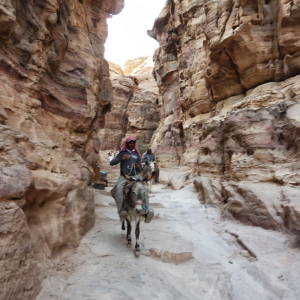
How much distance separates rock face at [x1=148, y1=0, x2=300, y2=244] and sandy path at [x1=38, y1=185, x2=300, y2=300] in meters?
0.98

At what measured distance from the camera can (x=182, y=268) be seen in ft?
15.4

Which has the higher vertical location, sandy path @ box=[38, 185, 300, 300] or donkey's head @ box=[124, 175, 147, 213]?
donkey's head @ box=[124, 175, 147, 213]

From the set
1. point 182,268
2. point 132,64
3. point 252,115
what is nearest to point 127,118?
point 252,115

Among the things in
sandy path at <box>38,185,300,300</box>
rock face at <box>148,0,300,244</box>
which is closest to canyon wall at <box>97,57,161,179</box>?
rock face at <box>148,0,300,244</box>

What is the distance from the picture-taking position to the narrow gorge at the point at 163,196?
3.79 m

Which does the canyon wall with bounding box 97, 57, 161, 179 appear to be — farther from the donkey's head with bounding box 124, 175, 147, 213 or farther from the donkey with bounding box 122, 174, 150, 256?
the donkey's head with bounding box 124, 175, 147, 213

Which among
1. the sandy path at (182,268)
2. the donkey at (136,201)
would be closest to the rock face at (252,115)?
the sandy path at (182,268)

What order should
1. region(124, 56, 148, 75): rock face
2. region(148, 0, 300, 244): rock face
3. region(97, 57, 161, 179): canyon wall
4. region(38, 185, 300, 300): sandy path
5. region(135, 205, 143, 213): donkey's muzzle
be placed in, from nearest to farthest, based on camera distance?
1. region(38, 185, 300, 300): sandy path
2. region(135, 205, 143, 213): donkey's muzzle
3. region(148, 0, 300, 244): rock face
4. region(97, 57, 161, 179): canyon wall
5. region(124, 56, 148, 75): rock face

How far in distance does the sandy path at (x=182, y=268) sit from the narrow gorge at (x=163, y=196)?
0.09 ft

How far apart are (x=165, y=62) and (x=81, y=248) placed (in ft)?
87.1

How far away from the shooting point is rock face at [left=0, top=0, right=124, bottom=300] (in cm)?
327

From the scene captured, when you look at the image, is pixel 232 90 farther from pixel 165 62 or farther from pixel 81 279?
pixel 165 62

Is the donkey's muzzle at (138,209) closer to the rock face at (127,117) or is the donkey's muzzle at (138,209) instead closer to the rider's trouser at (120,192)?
the rider's trouser at (120,192)

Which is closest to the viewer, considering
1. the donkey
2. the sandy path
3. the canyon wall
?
the sandy path
